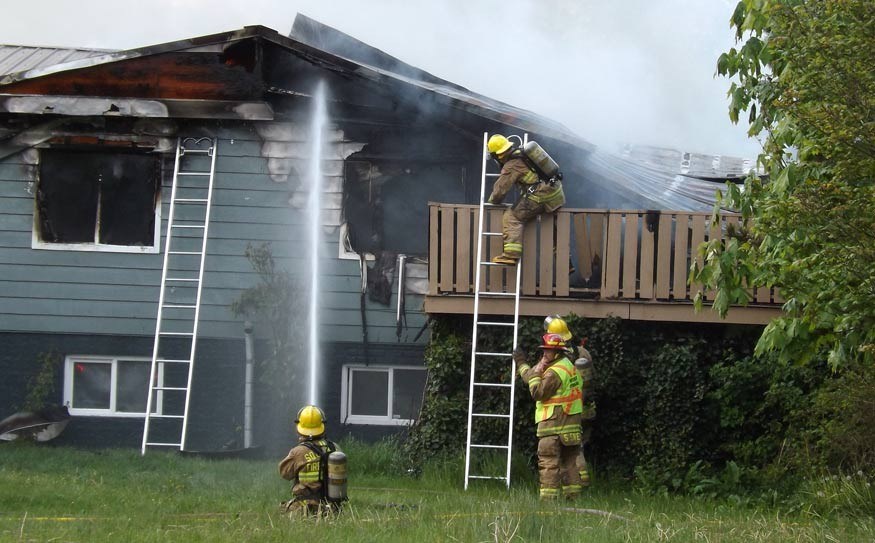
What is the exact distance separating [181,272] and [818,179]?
309 inches

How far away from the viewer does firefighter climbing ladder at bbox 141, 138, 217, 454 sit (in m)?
12.3

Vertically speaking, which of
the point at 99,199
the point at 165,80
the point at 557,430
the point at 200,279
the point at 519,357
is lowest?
the point at 557,430

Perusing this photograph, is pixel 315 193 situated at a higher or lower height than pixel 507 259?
higher

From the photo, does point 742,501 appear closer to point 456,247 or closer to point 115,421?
point 456,247

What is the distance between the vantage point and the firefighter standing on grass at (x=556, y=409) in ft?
29.5

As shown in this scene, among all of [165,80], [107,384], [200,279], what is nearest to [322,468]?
[200,279]

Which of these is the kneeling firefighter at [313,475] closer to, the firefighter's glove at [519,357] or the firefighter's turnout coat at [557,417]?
the firefighter's turnout coat at [557,417]

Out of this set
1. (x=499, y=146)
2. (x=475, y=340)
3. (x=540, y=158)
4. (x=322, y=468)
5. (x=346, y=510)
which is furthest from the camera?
(x=499, y=146)

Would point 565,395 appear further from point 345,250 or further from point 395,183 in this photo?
point 395,183

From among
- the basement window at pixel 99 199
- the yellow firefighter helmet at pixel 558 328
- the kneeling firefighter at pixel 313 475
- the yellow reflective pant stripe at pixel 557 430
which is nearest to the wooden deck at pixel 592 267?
the yellow firefighter helmet at pixel 558 328

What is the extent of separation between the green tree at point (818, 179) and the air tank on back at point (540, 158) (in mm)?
3290

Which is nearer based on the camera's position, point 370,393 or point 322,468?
point 322,468

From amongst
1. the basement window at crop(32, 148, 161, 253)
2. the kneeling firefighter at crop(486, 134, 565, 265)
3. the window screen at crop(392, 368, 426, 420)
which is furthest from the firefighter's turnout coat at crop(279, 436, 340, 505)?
the basement window at crop(32, 148, 161, 253)

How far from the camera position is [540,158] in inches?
405
